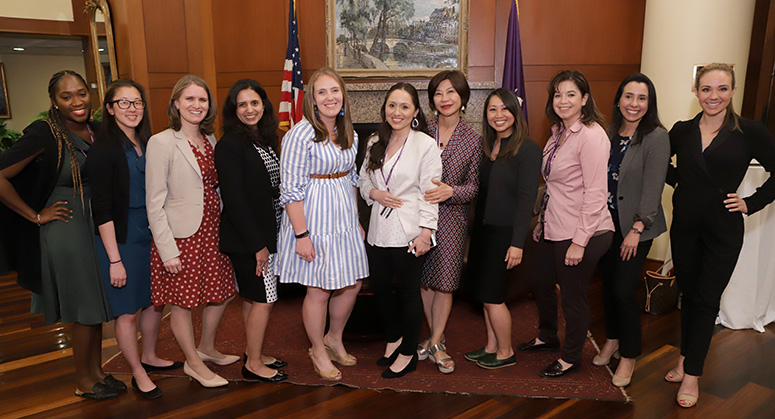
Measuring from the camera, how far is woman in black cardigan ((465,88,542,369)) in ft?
8.53

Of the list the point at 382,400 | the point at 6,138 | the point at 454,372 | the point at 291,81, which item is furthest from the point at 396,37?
the point at 6,138

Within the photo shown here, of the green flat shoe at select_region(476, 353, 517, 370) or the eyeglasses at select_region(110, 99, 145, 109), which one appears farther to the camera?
the green flat shoe at select_region(476, 353, 517, 370)

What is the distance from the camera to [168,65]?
621 cm

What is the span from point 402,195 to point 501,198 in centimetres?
53

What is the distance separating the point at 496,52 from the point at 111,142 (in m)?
4.26

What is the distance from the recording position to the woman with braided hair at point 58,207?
2416 millimetres

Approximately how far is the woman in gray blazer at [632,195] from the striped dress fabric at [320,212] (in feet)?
4.56

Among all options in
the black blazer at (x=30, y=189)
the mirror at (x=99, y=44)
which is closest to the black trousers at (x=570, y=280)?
the black blazer at (x=30, y=189)

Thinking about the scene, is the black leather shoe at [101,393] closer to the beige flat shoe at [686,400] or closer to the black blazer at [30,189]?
the black blazer at [30,189]

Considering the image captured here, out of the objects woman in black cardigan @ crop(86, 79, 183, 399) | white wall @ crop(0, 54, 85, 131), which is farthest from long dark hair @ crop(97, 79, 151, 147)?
white wall @ crop(0, 54, 85, 131)

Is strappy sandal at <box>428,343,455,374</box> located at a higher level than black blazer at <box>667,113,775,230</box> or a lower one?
lower

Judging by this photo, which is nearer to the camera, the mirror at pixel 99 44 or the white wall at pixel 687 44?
the white wall at pixel 687 44

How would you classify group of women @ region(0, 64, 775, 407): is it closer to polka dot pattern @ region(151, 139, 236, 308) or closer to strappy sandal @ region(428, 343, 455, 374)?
polka dot pattern @ region(151, 139, 236, 308)

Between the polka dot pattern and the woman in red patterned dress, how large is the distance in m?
1.18
